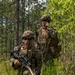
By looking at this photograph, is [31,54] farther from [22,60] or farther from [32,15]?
[32,15]

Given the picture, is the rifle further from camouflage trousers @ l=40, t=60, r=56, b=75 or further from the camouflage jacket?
camouflage trousers @ l=40, t=60, r=56, b=75

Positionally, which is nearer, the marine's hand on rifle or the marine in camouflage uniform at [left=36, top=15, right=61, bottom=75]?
the marine's hand on rifle

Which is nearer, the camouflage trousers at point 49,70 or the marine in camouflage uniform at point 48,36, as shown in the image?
the camouflage trousers at point 49,70

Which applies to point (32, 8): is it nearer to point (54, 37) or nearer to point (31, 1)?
point (31, 1)

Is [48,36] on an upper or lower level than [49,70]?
upper

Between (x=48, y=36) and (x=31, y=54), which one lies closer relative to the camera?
(x=31, y=54)

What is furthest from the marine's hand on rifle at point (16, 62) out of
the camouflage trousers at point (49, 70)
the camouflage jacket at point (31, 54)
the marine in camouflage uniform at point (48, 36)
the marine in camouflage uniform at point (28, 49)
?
the marine in camouflage uniform at point (48, 36)

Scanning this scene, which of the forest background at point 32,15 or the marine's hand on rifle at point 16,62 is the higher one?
the forest background at point 32,15

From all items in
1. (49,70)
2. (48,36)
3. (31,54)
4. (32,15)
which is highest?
(32,15)

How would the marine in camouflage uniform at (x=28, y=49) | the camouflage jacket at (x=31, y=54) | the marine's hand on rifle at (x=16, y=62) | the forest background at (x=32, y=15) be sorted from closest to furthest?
1. the marine's hand on rifle at (x=16, y=62)
2. the marine in camouflage uniform at (x=28, y=49)
3. the camouflage jacket at (x=31, y=54)
4. the forest background at (x=32, y=15)

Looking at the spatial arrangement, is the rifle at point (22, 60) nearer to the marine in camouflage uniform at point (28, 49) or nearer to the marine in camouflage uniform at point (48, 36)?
the marine in camouflage uniform at point (28, 49)

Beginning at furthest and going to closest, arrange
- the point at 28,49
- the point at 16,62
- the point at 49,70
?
the point at 28,49 → the point at 16,62 → the point at 49,70

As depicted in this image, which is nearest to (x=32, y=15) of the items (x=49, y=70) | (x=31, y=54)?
(x=31, y=54)

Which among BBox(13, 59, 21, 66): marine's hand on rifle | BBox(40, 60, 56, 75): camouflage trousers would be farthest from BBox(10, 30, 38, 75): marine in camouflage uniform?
BBox(40, 60, 56, 75): camouflage trousers
